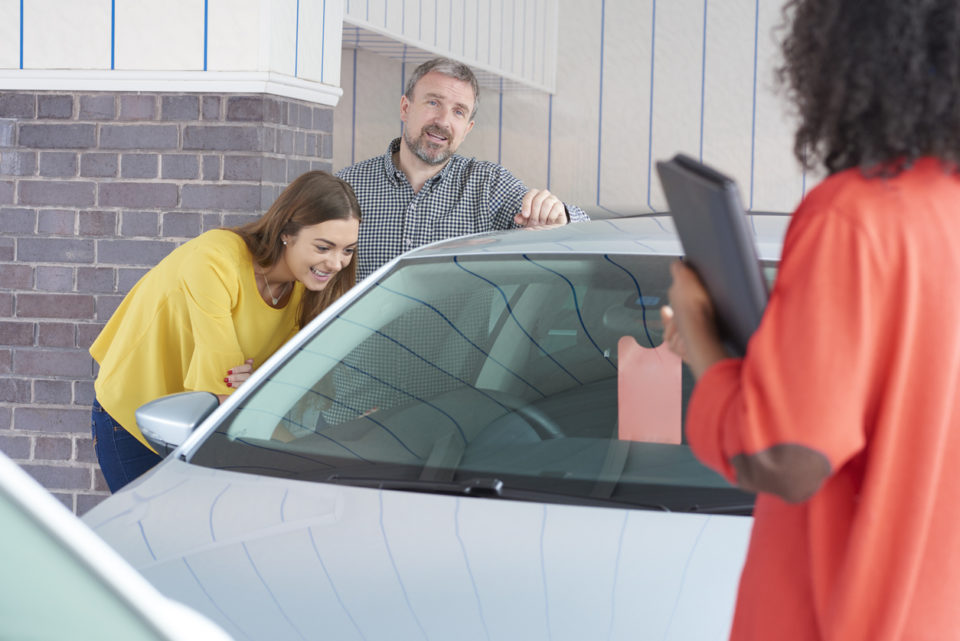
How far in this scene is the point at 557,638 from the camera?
133cm

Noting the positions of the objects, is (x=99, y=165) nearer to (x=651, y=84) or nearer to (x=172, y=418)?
(x=172, y=418)

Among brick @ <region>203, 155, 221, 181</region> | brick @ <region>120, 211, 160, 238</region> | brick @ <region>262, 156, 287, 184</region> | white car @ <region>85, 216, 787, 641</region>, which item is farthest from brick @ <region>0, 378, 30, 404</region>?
white car @ <region>85, 216, 787, 641</region>

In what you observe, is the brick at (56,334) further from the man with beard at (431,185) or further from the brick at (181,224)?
the man with beard at (431,185)

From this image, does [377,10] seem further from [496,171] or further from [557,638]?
[557,638]

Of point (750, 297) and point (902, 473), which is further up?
point (750, 297)

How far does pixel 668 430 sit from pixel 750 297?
975mm

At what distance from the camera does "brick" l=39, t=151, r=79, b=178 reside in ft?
11.9

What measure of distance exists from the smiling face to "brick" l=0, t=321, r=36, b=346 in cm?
140

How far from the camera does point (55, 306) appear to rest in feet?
12.1

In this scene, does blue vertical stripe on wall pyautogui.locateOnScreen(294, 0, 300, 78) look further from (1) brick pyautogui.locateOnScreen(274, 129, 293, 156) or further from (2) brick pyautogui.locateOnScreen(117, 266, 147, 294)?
(2) brick pyautogui.locateOnScreen(117, 266, 147, 294)

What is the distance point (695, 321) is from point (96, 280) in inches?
121

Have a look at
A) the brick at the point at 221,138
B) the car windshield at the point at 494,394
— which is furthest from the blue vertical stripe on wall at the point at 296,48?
the car windshield at the point at 494,394

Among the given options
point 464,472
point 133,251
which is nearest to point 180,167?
point 133,251

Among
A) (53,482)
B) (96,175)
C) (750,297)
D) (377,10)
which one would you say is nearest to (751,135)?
(377,10)
